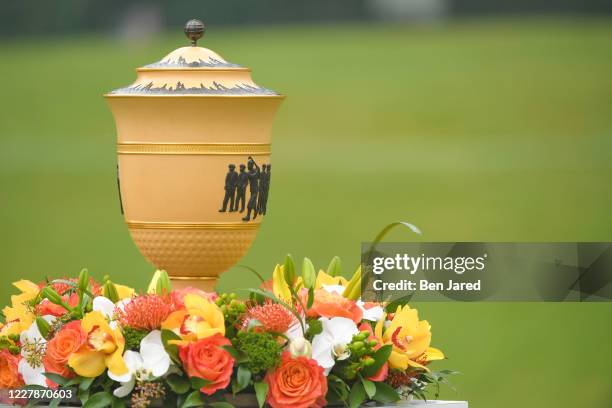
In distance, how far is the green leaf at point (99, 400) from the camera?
7.13 ft

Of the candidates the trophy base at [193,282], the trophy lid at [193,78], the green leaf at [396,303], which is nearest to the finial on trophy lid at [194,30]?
the trophy lid at [193,78]

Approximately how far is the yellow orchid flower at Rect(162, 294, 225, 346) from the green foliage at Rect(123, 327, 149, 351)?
5cm

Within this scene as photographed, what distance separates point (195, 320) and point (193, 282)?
46cm

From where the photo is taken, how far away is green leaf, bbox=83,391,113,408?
2174 millimetres

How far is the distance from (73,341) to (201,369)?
0.86ft

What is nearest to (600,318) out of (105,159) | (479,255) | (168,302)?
(105,159)

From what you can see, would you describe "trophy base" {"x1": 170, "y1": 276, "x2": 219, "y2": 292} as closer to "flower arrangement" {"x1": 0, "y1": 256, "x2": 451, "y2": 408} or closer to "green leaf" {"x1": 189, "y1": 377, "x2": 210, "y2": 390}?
"flower arrangement" {"x1": 0, "y1": 256, "x2": 451, "y2": 408}

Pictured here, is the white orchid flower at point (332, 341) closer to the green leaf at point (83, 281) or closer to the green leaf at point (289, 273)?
the green leaf at point (289, 273)

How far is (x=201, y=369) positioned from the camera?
2.14m

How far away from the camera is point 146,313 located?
2.23 meters

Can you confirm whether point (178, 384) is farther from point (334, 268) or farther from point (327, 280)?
point (334, 268)

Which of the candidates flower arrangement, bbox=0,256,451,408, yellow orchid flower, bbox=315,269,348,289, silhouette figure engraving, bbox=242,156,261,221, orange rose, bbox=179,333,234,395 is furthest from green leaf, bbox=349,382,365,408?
silhouette figure engraving, bbox=242,156,261,221

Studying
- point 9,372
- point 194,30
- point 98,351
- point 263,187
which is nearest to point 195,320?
point 98,351

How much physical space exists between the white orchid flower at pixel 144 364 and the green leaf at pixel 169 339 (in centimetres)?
1
